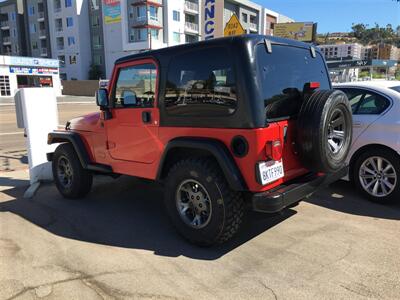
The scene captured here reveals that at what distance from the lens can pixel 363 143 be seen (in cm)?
491

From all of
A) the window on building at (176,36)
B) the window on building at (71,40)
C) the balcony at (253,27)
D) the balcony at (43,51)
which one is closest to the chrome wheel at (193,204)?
the window on building at (176,36)

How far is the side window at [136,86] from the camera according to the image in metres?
4.11

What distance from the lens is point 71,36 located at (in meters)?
59.3

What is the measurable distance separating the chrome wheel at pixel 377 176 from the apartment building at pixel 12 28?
75106 millimetres

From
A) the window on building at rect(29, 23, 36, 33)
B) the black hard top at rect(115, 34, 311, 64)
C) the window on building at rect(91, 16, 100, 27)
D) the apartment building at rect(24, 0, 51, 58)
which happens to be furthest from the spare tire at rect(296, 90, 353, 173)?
the window on building at rect(29, 23, 36, 33)

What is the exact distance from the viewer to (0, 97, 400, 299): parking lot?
118 inches

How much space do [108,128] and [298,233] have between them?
2.75 meters

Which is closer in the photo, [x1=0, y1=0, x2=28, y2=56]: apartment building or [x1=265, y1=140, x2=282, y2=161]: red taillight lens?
[x1=265, y1=140, x2=282, y2=161]: red taillight lens

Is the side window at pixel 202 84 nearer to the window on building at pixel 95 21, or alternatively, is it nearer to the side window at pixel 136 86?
the side window at pixel 136 86

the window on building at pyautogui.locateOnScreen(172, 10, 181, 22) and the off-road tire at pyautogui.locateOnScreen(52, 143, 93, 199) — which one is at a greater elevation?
the window on building at pyautogui.locateOnScreen(172, 10, 181, 22)

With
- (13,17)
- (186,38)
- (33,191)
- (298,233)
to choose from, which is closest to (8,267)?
(33,191)

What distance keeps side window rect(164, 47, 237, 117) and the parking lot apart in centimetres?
148

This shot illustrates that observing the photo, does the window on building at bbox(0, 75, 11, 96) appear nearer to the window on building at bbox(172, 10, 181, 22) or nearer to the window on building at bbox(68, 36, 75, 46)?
the window on building at bbox(68, 36, 75, 46)

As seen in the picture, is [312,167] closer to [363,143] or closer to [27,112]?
[363,143]
